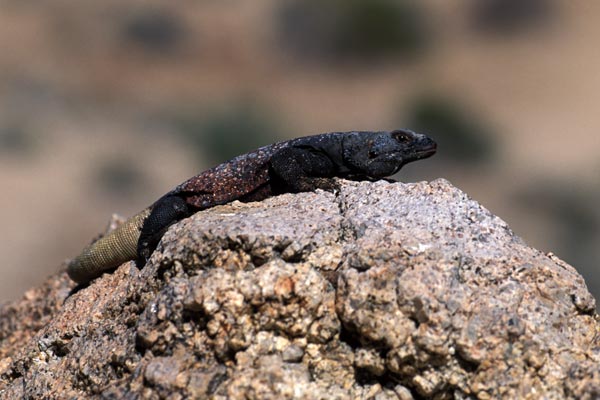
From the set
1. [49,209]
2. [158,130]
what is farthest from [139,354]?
[158,130]

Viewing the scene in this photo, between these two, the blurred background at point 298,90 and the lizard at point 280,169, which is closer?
the lizard at point 280,169

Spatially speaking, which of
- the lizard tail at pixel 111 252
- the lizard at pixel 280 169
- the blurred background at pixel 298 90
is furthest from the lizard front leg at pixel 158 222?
the blurred background at pixel 298 90

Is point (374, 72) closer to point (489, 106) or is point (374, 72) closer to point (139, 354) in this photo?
point (489, 106)

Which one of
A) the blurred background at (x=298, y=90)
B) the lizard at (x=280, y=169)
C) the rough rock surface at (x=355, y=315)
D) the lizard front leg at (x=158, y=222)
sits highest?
the blurred background at (x=298, y=90)

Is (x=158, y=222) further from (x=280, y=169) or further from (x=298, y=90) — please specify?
(x=298, y=90)

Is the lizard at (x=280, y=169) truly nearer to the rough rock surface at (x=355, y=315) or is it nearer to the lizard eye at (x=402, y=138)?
the lizard eye at (x=402, y=138)

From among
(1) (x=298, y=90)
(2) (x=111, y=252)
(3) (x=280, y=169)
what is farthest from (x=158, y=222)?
(1) (x=298, y=90)
